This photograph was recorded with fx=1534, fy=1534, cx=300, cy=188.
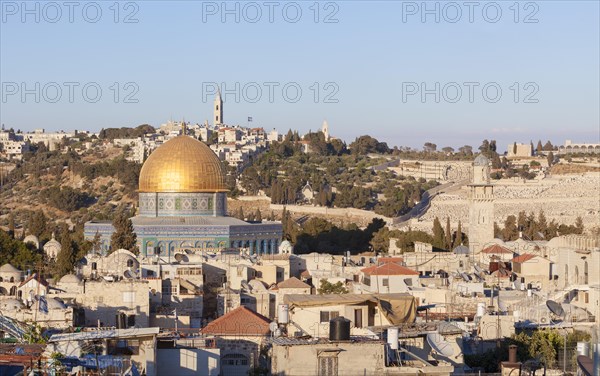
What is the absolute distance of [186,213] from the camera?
→ 1469 inches

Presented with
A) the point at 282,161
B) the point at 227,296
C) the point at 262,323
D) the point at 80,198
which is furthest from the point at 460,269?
the point at 282,161

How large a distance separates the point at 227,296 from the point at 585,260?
6184 mm

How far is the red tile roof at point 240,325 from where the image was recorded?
17.0 m

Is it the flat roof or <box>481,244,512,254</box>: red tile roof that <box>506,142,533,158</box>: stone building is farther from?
the flat roof

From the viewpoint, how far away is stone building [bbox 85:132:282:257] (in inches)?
1409

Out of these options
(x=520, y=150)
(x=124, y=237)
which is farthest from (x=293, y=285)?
(x=520, y=150)

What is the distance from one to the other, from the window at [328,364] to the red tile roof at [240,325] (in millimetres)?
4656

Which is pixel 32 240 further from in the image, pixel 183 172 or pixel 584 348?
pixel 584 348

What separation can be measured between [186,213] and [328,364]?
84.4 ft

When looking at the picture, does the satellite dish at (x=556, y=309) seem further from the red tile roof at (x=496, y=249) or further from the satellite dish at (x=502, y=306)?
the red tile roof at (x=496, y=249)

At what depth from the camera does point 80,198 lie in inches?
2822

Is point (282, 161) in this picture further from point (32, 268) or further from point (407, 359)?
point (407, 359)

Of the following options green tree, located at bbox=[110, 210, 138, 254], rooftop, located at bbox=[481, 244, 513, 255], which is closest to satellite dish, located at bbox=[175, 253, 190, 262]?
green tree, located at bbox=[110, 210, 138, 254]

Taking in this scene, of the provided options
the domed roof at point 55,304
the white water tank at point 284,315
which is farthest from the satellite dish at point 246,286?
the white water tank at point 284,315
